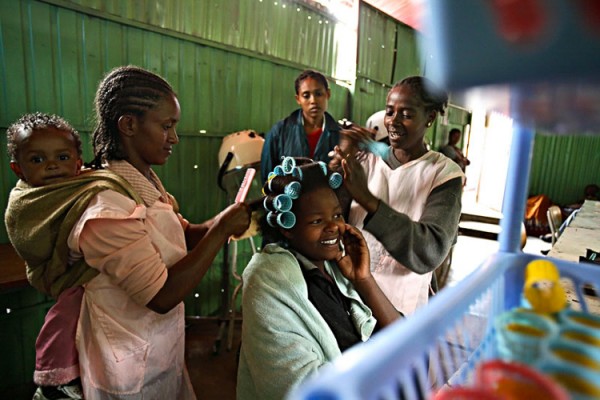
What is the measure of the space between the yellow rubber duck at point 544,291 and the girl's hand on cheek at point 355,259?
30.9 inches

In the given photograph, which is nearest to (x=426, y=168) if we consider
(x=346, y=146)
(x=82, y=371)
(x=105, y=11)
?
(x=346, y=146)

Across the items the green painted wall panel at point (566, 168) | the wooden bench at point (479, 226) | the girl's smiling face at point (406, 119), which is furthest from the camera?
the green painted wall panel at point (566, 168)

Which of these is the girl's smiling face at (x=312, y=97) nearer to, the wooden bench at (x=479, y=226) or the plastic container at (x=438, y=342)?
the plastic container at (x=438, y=342)

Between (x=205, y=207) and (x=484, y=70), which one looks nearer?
(x=484, y=70)

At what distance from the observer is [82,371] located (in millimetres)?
1169

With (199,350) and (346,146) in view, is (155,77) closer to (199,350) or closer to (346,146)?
(346,146)

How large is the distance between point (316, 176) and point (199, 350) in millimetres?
2400

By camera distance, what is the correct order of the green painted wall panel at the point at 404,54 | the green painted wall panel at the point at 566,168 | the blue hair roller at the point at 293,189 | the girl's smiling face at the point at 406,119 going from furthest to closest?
the green painted wall panel at the point at 566,168, the green painted wall panel at the point at 404,54, the girl's smiling face at the point at 406,119, the blue hair roller at the point at 293,189

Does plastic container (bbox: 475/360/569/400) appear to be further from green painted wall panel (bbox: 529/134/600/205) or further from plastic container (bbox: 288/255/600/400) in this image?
green painted wall panel (bbox: 529/134/600/205)

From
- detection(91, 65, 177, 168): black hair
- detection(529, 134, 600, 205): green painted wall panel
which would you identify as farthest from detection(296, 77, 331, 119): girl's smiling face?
detection(529, 134, 600, 205): green painted wall panel

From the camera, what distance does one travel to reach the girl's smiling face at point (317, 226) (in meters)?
1.19

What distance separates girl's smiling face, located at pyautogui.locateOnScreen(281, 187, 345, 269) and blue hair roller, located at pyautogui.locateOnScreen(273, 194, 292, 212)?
35 millimetres

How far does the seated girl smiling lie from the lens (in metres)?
0.97

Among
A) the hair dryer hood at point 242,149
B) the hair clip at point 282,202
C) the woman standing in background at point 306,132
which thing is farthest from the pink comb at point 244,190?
the hair dryer hood at point 242,149
